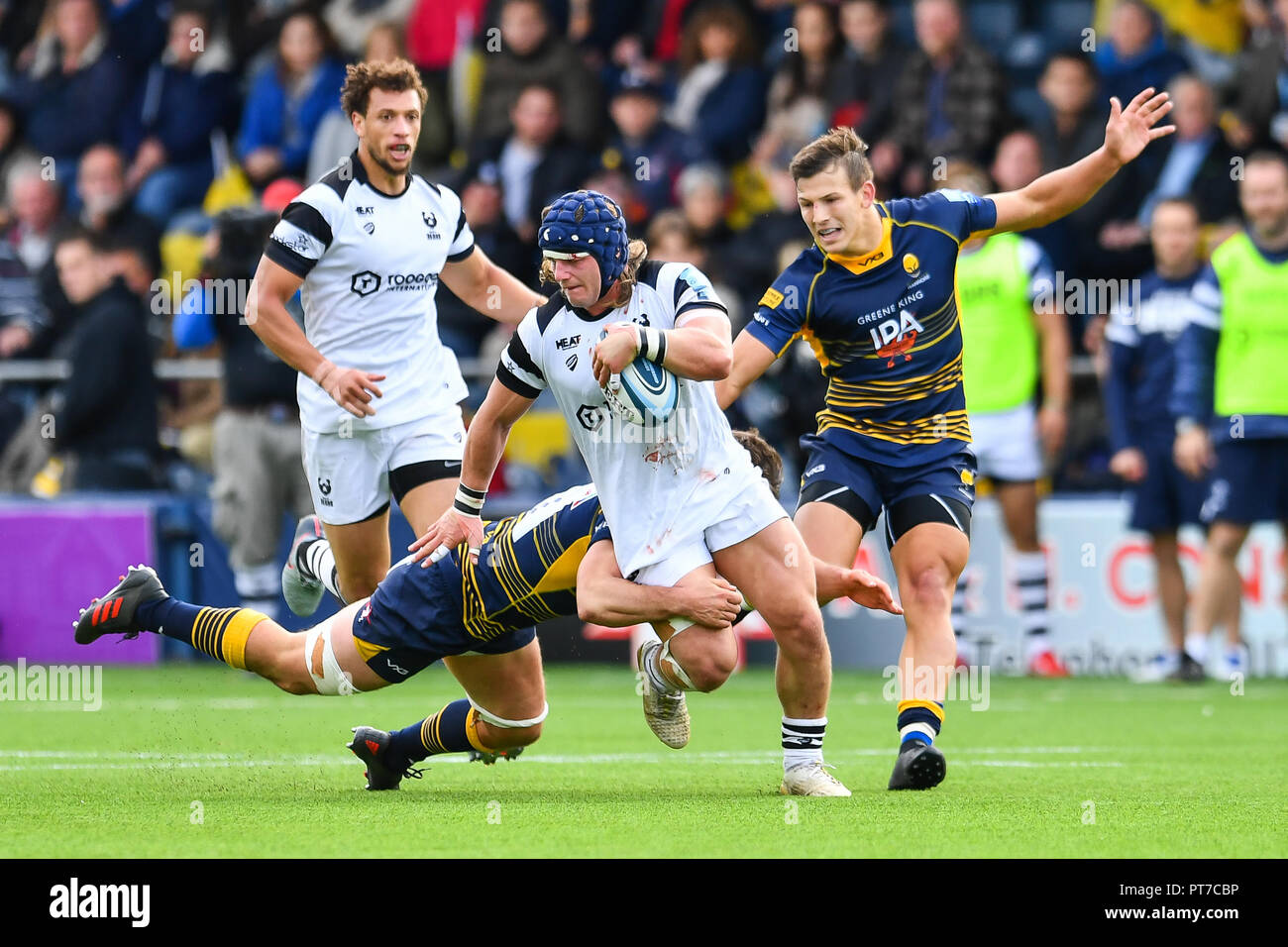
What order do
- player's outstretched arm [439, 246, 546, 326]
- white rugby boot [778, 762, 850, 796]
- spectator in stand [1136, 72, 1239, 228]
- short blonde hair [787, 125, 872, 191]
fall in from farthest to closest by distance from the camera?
spectator in stand [1136, 72, 1239, 228] < player's outstretched arm [439, 246, 546, 326] < short blonde hair [787, 125, 872, 191] < white rugby boot [778, 762, 850, 796]

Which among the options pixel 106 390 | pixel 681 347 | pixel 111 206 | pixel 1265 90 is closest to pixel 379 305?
pixel 681 347

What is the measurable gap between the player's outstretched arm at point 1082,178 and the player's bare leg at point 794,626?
1745mm

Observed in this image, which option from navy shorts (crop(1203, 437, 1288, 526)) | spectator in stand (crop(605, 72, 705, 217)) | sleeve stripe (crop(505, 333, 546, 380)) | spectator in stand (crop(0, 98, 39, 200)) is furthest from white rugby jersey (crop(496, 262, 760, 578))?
spectator in stand (crop(0, 98, 39, 200))

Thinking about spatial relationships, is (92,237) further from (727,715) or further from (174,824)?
(174,824)

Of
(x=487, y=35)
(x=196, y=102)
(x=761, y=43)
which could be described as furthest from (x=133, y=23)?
(x=761, y=43)

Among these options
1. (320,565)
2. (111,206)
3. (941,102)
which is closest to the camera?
(320,565)

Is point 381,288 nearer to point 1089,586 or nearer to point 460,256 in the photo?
point 460,256

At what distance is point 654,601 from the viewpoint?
6.62m

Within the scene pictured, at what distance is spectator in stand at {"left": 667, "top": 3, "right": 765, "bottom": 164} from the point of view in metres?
15.8

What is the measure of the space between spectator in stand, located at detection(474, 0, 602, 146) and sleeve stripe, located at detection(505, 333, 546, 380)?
949cm

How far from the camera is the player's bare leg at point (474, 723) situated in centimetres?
721

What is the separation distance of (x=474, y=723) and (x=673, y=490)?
1286 millimetres

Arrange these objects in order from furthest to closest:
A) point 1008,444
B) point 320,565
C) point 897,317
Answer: point 1008,444, point 320,565, point 897,317

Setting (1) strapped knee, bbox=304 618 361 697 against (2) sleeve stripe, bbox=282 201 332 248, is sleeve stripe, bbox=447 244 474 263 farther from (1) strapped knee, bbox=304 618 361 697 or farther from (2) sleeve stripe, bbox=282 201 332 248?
(1) strapped knee, bbox=304 618 361 697
